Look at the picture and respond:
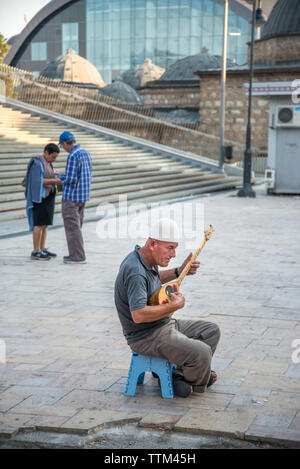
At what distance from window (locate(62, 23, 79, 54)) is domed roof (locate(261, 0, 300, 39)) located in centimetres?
3858

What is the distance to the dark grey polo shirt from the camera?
14.1 feet

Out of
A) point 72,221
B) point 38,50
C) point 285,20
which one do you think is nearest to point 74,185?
point 72,221

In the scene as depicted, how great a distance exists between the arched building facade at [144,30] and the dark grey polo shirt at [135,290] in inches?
2471

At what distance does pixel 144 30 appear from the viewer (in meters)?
67.4

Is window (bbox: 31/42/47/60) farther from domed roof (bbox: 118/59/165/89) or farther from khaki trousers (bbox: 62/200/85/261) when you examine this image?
khaki trousers (bbox: 62/200/85/261)

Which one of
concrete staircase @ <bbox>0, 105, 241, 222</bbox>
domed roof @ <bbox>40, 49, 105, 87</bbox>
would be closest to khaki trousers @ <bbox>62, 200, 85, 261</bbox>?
concrete staircase @ <bbox>0, 105, 241, 222</bbox>

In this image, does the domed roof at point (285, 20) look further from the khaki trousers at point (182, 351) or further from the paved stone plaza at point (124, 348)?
the khaki trousers at point (182, 351)

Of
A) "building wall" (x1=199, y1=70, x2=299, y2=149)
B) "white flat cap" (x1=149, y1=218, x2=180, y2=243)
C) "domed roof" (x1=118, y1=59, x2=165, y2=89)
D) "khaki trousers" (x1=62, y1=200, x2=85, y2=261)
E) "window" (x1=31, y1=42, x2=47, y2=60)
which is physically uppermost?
"window" (x1=31, y1=42, x2=47, y2=60)

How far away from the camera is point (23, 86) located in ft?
93.5

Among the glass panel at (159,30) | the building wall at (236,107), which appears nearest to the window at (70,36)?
the glass panel at (159,30)

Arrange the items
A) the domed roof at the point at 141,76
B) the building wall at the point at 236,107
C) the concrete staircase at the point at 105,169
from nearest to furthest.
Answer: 1. the concrete staircase at the point at 105,169
2. the building wall at the point at 236,107
3. the domed roof at the point at 141,76

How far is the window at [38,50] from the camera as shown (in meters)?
74.2

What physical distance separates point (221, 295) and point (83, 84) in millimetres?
43978

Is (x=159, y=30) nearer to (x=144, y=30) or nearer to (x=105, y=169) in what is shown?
(x=144, y=30)
